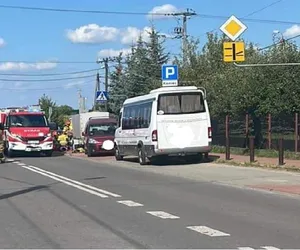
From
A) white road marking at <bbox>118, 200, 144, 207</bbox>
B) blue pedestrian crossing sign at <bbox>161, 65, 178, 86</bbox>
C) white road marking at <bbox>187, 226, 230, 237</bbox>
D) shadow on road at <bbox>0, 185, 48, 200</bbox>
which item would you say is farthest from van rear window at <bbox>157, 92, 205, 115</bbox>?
white road marking at <bbox>187, 226, 230, 237</bbox>

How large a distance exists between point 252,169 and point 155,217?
10598 mm

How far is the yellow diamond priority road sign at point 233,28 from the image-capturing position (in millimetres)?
19281

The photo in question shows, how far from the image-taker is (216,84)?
31188 millimetres

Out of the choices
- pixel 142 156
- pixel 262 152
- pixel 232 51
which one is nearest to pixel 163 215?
pixel 232 51

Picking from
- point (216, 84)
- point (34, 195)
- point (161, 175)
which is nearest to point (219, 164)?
point (161, 175)

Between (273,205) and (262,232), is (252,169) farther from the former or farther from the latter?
(262,232)

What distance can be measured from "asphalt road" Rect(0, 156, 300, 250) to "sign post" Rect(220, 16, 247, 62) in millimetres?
4189

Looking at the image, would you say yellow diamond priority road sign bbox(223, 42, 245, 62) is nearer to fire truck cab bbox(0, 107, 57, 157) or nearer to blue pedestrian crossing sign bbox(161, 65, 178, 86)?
blue pedestrian crossing sign bbox(161, 65, 178, 86)

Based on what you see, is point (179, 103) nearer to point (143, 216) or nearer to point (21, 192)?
point (21, 192)

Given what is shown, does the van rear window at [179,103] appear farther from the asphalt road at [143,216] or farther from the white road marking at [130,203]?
the white road marking at [130,203]

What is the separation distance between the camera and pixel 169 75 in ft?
88.3

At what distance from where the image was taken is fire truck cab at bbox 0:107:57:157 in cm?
3166

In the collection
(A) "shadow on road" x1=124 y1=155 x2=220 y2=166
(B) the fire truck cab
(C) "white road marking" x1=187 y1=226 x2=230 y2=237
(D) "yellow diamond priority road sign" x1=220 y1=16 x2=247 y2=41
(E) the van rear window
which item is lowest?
(C) "white road marking" x1=187 y1=226 x2=230 y2=237

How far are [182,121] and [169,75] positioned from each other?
4365 millimetres
